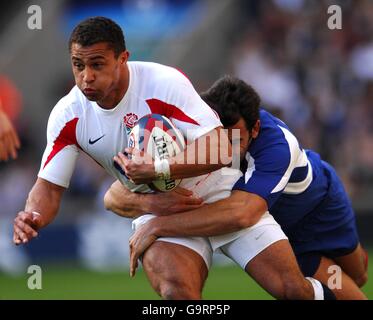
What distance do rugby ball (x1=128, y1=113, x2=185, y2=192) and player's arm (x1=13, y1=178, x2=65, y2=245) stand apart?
0.74 meters

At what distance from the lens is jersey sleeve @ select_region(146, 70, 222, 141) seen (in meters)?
6.33

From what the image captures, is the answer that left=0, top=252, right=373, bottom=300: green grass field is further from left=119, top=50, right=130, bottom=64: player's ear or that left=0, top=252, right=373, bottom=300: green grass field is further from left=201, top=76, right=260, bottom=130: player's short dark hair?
left=119, top=50, right=130, bottom=64: player's ear

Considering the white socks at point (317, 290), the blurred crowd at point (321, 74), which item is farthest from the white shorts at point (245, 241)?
the blurred crowd at point (321, 74)

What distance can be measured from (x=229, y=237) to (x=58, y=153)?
4.18 ft

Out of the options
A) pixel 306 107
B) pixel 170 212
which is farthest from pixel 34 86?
pixel 170 212

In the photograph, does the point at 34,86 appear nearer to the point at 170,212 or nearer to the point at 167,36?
the point at 167,36

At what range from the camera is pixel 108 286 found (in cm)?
1191

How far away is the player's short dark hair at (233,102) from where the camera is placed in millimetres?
6840

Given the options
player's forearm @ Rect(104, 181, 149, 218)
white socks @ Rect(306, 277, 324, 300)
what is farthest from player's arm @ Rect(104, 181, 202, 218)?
white socks @ Rect(306, 277, 324, 300)

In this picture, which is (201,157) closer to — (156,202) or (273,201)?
(156,202)

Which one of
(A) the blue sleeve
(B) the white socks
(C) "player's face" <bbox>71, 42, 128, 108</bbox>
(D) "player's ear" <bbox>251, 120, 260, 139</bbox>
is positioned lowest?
(B) the white socks

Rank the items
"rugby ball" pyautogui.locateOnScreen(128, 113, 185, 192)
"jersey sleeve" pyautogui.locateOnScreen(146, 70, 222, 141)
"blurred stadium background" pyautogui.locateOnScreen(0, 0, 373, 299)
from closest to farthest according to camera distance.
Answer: "rugby ball" pyautogui.locateOnScreen(128, 113, 185, 192) < "jersey sleeve" pyautogui.locateOnScreen(146, 70, 222, 141) < "blurred stadium background" pyautogui.locateOnScreen(0, 0, 373, 299)

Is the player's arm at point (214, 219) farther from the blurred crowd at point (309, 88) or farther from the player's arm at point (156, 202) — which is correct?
the blurred crowd at point (309, 88)
